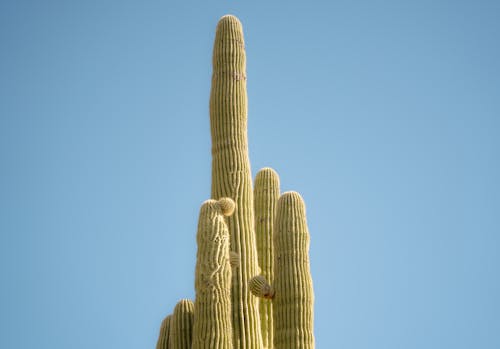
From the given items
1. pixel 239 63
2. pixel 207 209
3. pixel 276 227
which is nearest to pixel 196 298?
pixel 207 209

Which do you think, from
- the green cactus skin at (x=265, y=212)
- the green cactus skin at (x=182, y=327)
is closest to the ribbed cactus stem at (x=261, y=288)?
the green cactus skin at (x=182, y=327)

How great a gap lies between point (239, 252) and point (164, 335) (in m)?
1.44

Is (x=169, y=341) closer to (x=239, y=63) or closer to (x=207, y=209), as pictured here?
(x=207, y=209)

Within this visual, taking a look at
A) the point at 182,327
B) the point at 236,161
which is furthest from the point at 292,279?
the point at 236,161

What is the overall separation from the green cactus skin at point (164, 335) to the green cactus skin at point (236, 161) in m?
0.83

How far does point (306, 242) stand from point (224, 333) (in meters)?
2.00

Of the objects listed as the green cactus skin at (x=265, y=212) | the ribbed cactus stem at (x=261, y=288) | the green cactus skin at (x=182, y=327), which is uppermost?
the green cactus skin at (x=265, y=212)

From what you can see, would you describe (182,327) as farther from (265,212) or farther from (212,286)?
(265,212)

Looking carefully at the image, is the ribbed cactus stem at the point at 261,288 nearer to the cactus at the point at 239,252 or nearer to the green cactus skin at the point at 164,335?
the cactus at the point at 239,252

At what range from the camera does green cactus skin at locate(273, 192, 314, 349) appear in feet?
37.1

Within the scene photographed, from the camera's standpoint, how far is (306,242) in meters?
11.7

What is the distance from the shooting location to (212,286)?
10.2m

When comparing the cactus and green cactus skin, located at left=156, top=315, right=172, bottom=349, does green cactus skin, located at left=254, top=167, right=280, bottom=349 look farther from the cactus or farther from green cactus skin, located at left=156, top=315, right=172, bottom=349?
green cactus skin, located at left=156, top=315, right=172, bottom=349

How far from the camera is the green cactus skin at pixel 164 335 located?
1121 cm
